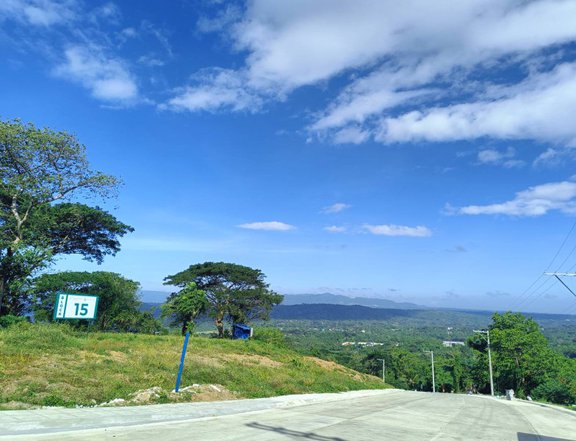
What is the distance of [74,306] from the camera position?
2161cm

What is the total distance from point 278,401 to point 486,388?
76.3 m

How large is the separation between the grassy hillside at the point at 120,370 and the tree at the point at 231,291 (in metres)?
20.0

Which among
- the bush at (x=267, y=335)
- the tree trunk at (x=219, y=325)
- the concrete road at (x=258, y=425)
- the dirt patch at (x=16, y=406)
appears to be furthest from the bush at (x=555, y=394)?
the dirt patch at (x=16, y=406)

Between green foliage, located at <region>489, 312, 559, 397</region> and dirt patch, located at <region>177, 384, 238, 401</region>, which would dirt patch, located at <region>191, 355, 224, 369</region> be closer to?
dirt patch, located at <region>177, 384, 238, 401</region>

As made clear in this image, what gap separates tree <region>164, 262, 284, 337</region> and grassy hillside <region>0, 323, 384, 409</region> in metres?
20.0

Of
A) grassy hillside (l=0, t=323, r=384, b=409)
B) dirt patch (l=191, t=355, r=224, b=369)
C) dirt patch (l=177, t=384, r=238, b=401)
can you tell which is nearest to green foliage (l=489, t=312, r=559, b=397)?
grassy hillside (l=0, t=323, r=384, b=409)

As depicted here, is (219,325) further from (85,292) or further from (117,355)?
(117,355)

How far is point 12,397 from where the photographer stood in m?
11.2

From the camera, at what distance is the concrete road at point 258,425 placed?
924 cm

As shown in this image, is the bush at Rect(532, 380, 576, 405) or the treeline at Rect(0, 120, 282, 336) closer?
the treeline at Rect(0, 120, 282, 336)

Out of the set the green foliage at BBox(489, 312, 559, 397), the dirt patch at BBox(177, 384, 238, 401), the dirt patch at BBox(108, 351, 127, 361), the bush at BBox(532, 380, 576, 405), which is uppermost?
the dirt patch at BBox(108, 351, 127, 361)

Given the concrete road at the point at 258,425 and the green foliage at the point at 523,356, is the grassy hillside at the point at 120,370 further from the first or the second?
the green foliage at the point at 523,356

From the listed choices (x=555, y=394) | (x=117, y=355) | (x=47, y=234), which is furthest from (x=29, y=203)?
(x=555, y=394)

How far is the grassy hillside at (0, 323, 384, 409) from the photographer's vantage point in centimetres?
1264
